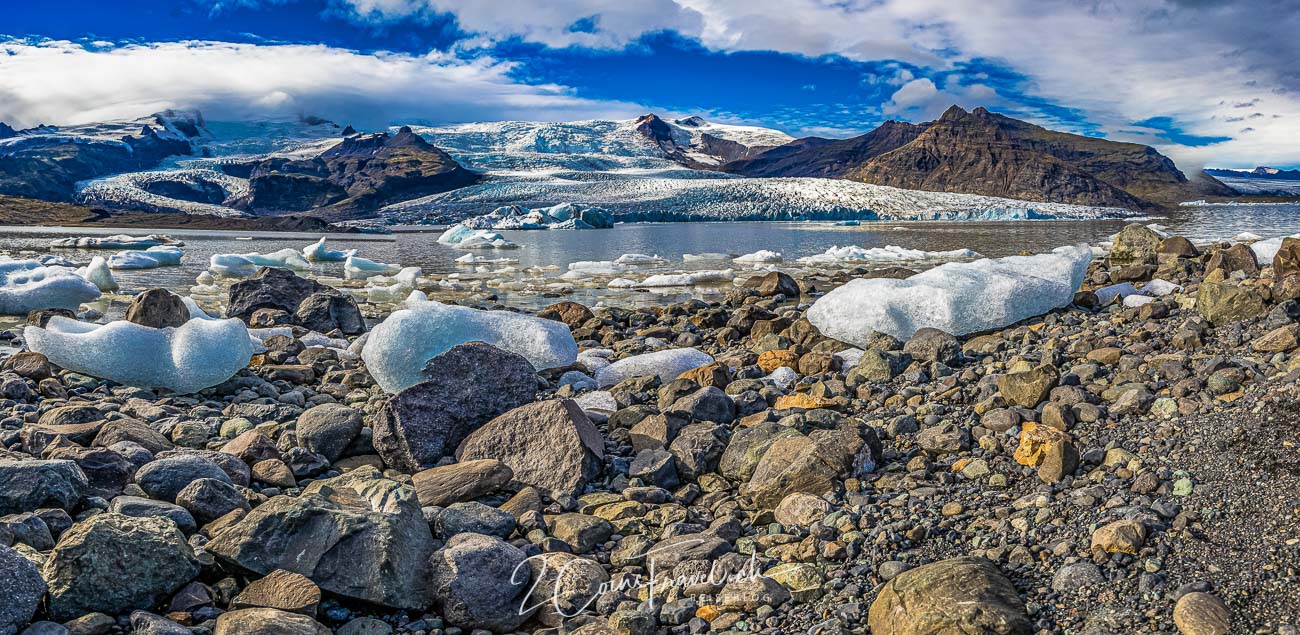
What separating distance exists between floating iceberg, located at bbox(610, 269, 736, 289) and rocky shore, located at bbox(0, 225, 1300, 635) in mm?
8317

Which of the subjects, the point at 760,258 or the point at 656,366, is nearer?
the point at 656,366

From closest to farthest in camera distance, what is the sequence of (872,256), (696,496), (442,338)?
(696,496), (442,338), (872,256)

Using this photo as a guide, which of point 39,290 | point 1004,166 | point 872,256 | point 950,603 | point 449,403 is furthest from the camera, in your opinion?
point 1004,166

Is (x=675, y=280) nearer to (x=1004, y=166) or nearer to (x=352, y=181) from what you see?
(x=352, y=181)

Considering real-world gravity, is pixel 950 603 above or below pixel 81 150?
above

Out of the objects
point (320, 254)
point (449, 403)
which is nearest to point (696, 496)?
point (449, 403)

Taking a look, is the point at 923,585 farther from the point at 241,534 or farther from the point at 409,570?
the point at 241,534

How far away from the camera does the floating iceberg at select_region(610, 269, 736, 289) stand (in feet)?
42.0

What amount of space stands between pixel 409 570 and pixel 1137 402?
9.35ft


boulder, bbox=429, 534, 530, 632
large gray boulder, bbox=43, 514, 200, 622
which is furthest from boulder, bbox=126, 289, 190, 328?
boulder, bbox=429, 534, 530, 632

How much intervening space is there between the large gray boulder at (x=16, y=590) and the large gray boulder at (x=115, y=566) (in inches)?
2.4

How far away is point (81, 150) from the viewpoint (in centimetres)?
9562

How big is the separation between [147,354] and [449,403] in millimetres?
2289

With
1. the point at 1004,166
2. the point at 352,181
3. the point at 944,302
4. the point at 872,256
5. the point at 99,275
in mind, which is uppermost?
the point at 1004,166
